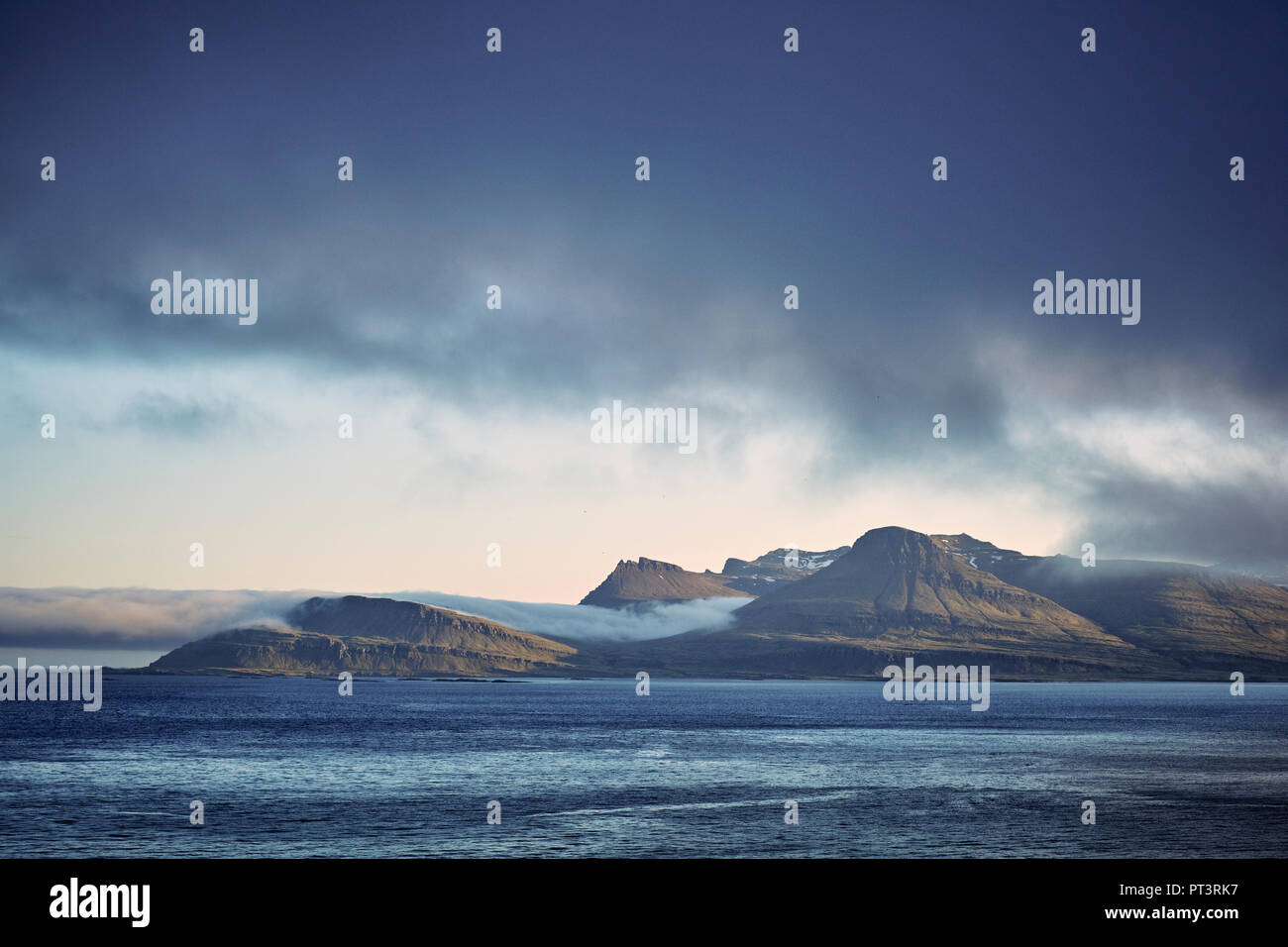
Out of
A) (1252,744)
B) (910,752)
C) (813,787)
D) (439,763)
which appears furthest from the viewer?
(1252,744)

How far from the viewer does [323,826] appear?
69.4 m

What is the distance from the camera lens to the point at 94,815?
74.9 m

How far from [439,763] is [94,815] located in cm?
4045

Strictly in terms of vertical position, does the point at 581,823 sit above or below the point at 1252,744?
above

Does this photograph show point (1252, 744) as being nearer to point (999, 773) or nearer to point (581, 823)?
point (999, 773)

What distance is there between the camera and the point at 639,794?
275ft

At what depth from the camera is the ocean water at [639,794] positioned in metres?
63.6

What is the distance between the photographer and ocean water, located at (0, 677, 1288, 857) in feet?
209

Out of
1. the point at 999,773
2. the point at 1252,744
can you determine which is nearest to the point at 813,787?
the point at 999,773

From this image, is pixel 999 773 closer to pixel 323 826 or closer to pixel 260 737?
pixel 323 826
